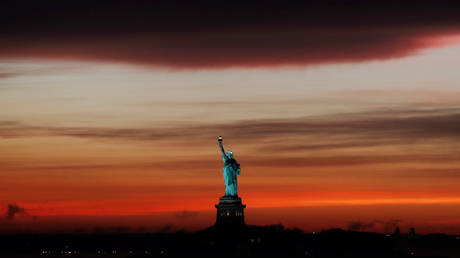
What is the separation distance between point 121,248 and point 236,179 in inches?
1501

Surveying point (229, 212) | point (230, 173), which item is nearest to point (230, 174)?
point (230, 173)

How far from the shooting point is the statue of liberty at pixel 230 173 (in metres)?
113

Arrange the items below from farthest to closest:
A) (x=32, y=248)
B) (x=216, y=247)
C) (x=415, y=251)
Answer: (x=32, y=248), (x=415, y=251), (x=216, y=247)

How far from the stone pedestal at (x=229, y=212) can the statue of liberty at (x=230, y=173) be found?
789mm

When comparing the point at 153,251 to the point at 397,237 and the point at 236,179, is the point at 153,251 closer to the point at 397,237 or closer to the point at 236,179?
the point at 236,179

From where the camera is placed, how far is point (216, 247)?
370ft

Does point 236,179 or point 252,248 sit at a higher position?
point 236,179

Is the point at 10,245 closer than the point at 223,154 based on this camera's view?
No

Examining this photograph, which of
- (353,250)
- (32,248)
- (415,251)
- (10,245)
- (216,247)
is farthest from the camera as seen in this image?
(10,245)

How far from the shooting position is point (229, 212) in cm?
11362

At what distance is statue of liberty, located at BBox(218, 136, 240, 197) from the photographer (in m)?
113

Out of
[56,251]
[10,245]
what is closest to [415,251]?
[56,251]

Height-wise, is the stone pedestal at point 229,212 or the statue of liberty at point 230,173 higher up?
the statue of liberty at point 230,173

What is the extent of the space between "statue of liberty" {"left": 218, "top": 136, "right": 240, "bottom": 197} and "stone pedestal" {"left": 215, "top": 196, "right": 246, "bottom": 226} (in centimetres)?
79
